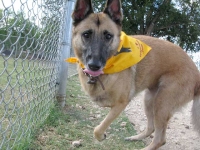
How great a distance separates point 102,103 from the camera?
316cm

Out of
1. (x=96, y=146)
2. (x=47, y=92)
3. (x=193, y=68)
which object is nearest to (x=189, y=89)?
(x=193, y=68)

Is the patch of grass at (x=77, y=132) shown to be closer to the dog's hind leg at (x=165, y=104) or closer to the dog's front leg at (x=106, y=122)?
the dog's front leg at (x=106, y=122)

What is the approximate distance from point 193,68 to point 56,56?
2.15 meters

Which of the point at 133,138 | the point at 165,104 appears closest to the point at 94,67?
the point at 165,104

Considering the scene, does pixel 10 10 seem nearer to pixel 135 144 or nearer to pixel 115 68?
pixel 115 68

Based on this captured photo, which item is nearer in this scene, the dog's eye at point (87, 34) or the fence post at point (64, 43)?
the dog's eye at point (87, 34)

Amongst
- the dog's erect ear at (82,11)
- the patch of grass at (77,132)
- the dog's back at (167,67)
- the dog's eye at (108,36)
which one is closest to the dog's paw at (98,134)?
the patch of grass at (77,132)

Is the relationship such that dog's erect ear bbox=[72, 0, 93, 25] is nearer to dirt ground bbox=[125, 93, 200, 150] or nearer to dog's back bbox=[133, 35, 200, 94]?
dog's back bbox=[133, 35, 200, 94]

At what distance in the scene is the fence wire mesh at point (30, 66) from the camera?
6.83 feet

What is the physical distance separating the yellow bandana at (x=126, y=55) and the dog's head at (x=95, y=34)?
0.11 metres

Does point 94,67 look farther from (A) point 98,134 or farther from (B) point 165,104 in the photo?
(B) point 165,104

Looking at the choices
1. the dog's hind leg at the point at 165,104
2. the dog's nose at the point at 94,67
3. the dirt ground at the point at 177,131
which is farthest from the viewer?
the dirt ground at the point at 177,131

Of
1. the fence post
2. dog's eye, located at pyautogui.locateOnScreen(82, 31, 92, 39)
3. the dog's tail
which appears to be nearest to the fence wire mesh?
the fence post

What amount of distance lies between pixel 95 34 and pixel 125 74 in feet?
2.41
